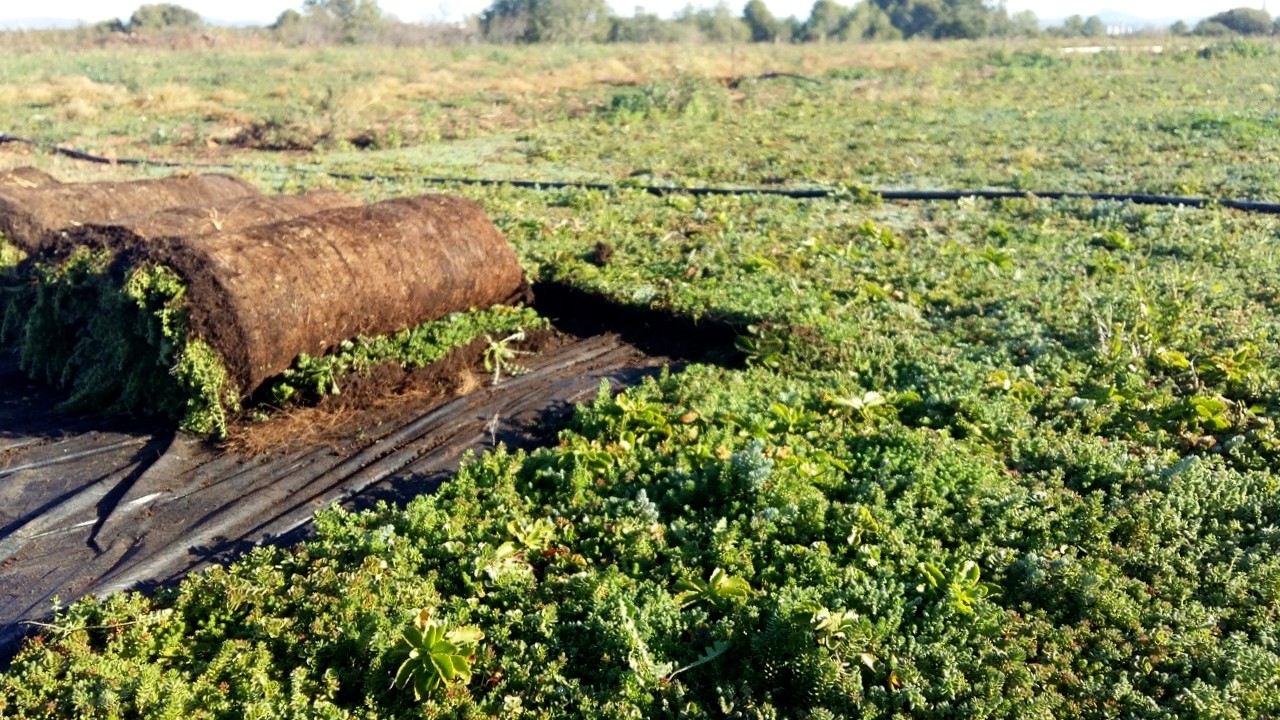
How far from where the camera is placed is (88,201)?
8195 millimetres

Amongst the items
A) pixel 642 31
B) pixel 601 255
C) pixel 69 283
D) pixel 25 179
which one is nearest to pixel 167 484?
pixel 69 283

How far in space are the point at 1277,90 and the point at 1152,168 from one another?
11.8m

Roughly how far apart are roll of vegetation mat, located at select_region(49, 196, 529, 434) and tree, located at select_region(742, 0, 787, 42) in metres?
55.6

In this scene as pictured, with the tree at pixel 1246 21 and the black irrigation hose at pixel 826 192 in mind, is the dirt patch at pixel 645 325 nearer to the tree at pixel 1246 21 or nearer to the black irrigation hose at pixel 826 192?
the black irrigation hose at pixel 826 192

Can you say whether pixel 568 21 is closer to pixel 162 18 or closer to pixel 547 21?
pixel 547 21

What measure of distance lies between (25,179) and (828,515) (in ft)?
26.9

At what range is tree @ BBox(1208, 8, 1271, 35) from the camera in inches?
1981

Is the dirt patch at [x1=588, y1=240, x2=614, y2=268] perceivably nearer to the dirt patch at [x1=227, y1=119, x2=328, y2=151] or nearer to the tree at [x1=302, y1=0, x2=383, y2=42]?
the dirt patch at [x1=227, y1=119, x2=328, y2=151]

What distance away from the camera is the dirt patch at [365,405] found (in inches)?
226

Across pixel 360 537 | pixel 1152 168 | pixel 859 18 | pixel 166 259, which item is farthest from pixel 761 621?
pixel 859 18

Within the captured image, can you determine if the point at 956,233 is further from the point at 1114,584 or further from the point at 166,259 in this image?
the point at 166,259

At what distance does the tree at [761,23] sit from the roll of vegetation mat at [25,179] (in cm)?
5420

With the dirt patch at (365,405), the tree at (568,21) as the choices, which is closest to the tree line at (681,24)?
the tree at (568,21)

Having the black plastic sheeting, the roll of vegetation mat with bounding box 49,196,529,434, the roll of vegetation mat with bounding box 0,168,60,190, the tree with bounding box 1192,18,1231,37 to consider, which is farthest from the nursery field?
the tree with bounding box 1192,18,1231,37
